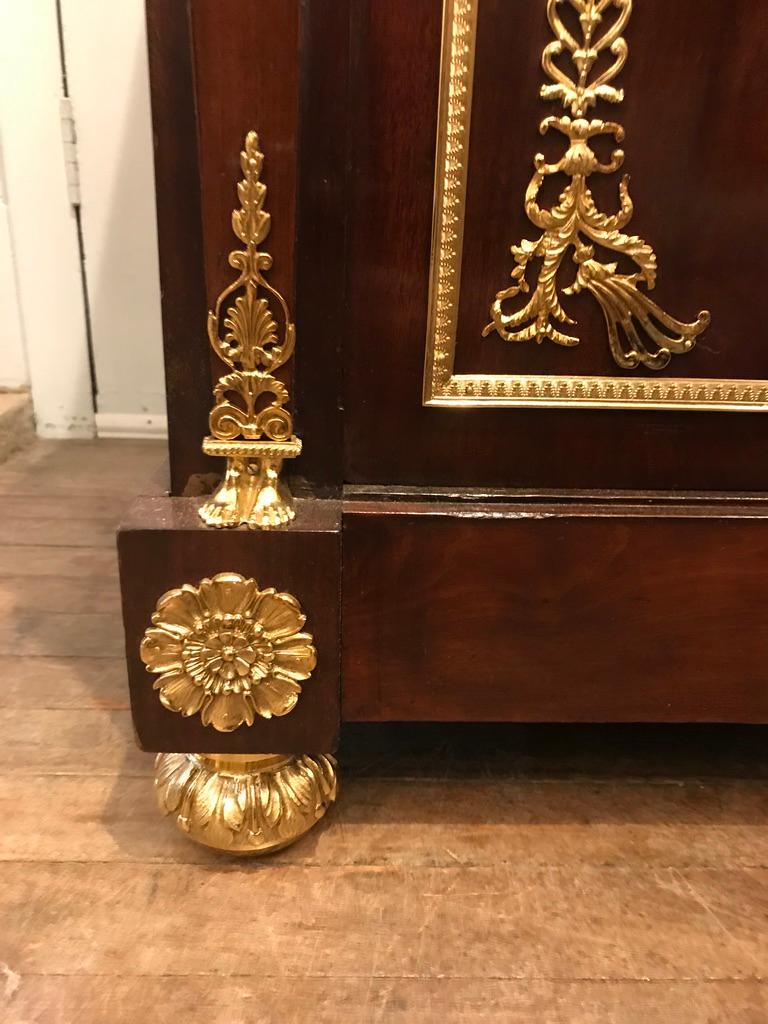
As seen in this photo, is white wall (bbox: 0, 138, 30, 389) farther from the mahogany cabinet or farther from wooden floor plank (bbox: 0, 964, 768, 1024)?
wooden floor plank (bbox: 0, 964, 768, 1024)

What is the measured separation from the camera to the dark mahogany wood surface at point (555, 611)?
1.59 feet

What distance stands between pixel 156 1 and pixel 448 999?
0.57 meters

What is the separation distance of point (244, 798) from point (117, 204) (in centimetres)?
99

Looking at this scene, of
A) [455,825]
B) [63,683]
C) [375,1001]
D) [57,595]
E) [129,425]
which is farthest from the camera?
[129,425]

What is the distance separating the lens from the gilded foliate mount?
423 millimetres

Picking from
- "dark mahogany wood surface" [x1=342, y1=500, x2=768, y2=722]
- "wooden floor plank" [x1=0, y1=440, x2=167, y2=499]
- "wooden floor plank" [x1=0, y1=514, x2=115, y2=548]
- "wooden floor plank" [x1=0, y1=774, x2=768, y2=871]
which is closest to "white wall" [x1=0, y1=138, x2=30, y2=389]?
"wooden floor plank" [x1=0, y1=440, x2=167, y2=499]

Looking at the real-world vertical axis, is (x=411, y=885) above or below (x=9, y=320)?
below

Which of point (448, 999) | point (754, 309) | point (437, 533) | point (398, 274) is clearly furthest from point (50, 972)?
point (754, 309)

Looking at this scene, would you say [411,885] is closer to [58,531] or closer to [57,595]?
[57,595]

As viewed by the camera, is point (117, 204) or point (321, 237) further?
point (117, 204)

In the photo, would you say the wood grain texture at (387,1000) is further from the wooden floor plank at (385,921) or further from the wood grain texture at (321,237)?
the wood grain texture at (321,237)

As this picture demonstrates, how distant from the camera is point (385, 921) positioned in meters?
0.48

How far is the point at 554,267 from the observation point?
0.46 meters

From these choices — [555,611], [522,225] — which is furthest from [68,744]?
[522,225]
